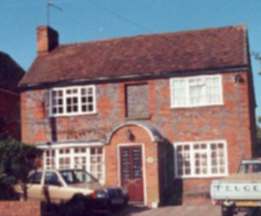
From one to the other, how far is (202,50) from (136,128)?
5.74 meters

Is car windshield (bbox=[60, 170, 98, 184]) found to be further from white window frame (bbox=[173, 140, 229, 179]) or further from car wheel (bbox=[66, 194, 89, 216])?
white window frame (bbox=[173, 140, 229, 179])

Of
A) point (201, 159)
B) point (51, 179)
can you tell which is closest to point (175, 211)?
point (201, 159)

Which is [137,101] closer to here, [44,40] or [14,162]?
[44,40]

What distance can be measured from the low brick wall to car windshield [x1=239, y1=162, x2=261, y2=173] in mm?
7067

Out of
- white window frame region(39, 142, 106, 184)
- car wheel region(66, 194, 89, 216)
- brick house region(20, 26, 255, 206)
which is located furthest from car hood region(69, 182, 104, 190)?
white window frame region(39, 142, 106, 184)

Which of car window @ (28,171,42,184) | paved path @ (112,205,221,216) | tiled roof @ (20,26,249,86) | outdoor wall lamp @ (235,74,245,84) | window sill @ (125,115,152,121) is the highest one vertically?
tiled roof @ (20,26,249,86)

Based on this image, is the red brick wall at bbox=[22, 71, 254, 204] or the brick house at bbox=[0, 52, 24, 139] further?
the brick house at bbox=[0, 52, 24, 139]

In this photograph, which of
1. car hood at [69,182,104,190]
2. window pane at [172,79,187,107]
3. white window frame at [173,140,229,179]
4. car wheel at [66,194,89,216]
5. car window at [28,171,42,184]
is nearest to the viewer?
car wheel at [66,194,89,216]

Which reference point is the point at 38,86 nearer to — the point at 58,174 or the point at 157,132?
the point at 157,132

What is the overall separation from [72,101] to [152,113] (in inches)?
165

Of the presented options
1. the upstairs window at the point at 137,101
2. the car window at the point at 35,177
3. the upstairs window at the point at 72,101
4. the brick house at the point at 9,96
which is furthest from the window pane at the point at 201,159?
the brick house at the point at 9,96

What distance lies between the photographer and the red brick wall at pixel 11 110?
32.6m

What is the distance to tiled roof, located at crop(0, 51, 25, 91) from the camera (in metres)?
33.7

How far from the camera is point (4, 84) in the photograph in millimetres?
33250
